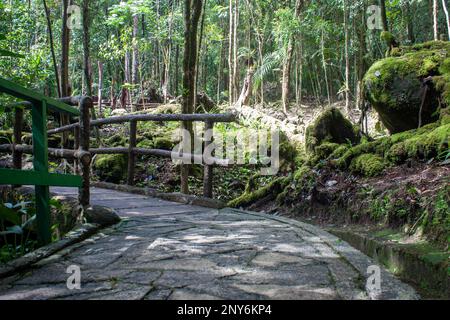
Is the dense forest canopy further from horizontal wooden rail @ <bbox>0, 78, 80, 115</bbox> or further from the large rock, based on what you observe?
the large rock

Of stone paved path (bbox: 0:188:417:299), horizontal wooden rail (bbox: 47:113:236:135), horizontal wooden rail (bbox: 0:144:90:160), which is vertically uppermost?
horizontal wooden rail (bbox: 47:113:236:135)

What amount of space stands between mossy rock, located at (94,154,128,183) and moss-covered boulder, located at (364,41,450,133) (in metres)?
5.14

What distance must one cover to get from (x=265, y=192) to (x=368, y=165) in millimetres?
1436

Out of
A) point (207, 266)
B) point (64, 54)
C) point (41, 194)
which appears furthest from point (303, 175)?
point (64, 54)

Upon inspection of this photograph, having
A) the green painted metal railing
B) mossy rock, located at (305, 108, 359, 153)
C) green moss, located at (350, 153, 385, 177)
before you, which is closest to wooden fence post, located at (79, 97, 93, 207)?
the green painted metal railing

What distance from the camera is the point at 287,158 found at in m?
8.04

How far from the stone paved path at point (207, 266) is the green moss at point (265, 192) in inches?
52.1

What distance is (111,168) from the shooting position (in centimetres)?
857

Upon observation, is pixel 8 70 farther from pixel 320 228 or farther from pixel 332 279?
pixel 332 279

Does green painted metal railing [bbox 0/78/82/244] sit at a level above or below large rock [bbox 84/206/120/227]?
above

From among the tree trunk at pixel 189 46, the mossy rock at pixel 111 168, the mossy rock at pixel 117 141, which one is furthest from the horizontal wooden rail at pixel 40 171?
the mossy rock at pixel 117 141

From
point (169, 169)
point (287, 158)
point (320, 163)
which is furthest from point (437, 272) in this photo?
point (169, 169)

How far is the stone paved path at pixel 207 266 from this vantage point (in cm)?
187

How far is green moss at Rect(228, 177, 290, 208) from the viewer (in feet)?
16.6
